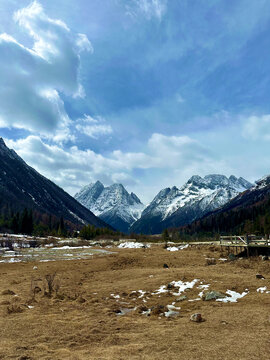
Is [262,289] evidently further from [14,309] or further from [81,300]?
[14,309]

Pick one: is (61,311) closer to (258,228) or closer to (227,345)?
(227,345)

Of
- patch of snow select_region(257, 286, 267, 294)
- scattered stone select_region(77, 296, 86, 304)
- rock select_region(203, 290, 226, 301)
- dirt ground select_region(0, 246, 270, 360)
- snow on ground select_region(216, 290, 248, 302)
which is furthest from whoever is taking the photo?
scattered stone select_region(77, 296, 86, 304)

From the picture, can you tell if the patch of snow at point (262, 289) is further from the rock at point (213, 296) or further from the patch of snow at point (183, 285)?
the patch of snow at point (183, 285)

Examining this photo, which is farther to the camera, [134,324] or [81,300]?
[81,300]

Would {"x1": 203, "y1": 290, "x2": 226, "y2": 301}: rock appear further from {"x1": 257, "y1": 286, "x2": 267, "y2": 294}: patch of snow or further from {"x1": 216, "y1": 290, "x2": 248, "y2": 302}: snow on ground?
{"x1": 257, "y1": 286, "x2": 267, "y2": 294}: patch of snow

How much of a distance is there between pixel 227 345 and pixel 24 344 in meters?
6.82

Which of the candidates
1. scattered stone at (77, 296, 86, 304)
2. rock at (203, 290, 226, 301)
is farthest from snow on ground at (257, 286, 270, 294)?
scattered stone at (77, 296, 86, 304)

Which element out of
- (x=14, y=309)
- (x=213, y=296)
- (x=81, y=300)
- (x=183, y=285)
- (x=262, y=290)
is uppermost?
(x=262, y=290)

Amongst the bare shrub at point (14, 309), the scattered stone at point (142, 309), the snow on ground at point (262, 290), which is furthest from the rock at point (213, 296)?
the bare shrub at point (14, 309)

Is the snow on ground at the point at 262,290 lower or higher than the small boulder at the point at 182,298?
higher

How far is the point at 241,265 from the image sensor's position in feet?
78.5

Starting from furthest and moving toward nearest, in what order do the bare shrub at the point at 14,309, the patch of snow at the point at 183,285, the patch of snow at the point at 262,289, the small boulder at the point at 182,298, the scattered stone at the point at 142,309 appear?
the patch of snow at the point at 183,285
the patch of snow at the point at 262,289
the small boulder at the point at 182,298
the scattered stone at the point at 142,309
the bare shrub at the point at 14,309

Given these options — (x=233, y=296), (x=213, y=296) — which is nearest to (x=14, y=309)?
(x=213, y=296)

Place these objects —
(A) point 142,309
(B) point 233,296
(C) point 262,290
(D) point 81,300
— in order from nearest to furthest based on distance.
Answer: (A) point 142,309 → (B) point 233,296 → (C) point 262,290 → (D) point 81,300
